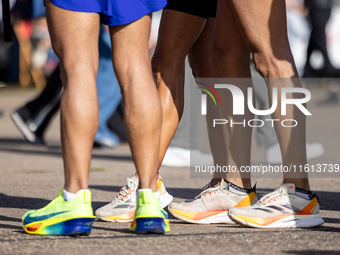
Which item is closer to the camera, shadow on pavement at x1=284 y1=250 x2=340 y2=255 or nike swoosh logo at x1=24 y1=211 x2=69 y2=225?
shadow on pavement at x1=284 y1=250 x2=340 y2=255

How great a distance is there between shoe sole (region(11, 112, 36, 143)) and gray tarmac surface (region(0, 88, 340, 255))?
1.07 feet

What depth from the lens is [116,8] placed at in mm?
2076

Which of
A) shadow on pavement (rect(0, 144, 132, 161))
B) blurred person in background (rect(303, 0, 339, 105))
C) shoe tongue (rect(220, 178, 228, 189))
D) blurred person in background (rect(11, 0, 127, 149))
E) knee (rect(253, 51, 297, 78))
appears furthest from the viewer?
blurred person in background (rect(303, 0, 339, 105))

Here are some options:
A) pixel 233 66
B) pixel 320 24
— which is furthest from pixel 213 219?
pixel 320 24

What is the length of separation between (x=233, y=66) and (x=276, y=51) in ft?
0.76

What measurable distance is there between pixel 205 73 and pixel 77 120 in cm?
96

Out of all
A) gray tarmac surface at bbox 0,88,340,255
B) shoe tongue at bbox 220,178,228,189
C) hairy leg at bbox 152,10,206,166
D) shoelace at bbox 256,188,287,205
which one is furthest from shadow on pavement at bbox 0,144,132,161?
shoelace at bbox 256,188,287,205

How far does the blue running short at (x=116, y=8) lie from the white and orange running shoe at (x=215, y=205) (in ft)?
2.76

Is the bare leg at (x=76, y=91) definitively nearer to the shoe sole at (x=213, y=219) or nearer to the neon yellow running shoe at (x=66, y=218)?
the neon yellow running shoe at (x=66, y=218)

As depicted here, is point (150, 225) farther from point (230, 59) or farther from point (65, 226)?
point (230, 59)

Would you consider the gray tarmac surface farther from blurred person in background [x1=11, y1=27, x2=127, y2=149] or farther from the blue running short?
the blue running short

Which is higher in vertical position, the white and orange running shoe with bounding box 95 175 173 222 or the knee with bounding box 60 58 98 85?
the knee with bounding box 60 58 98 85

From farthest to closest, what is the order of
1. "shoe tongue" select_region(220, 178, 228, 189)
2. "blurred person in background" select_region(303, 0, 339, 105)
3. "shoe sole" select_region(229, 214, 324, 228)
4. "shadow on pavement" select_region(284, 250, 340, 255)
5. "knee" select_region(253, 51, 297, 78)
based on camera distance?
"blurred person in background" select_region(303, 0, 339, 105), "shoe tongue" select_region(220, 178, 228, 189), "knee" select_region(253, 51, 297, 78), "shoe sole" select_region(229, 214, 324, 228), "shadow on pavement" select_region(284, 250, 340, 255)

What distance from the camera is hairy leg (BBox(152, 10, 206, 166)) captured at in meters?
2.54
